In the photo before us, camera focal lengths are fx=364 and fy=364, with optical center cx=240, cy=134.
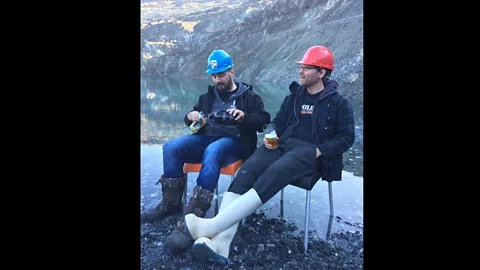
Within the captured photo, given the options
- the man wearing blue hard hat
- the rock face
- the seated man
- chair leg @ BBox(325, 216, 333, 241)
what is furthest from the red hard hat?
the rock face

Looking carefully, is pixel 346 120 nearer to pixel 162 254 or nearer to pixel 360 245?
pixel 360 245

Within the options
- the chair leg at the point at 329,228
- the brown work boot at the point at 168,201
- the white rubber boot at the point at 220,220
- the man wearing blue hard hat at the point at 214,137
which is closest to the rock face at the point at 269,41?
the chair leg at the point at 329,228

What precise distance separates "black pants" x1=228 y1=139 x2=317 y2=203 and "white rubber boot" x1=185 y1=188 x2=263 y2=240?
12 cm

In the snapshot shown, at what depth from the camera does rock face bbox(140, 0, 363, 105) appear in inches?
977

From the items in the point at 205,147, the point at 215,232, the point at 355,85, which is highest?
the point at 355,85

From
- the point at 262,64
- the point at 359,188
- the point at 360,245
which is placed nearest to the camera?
the point at 360,245

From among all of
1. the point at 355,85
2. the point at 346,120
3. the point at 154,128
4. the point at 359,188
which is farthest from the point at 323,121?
the point at 355,85

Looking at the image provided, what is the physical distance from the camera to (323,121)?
306 cm

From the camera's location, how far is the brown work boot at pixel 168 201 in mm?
3168

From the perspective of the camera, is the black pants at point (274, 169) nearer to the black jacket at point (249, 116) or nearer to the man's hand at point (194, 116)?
the black jacket at point (249, 116)

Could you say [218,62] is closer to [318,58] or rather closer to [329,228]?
[318,58]

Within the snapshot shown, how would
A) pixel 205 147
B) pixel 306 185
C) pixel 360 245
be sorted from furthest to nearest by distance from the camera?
pixel 205 147 < pixel 360 245 < pixel 306 185

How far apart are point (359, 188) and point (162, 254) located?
240cm

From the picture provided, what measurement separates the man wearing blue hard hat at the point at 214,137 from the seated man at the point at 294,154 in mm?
223
